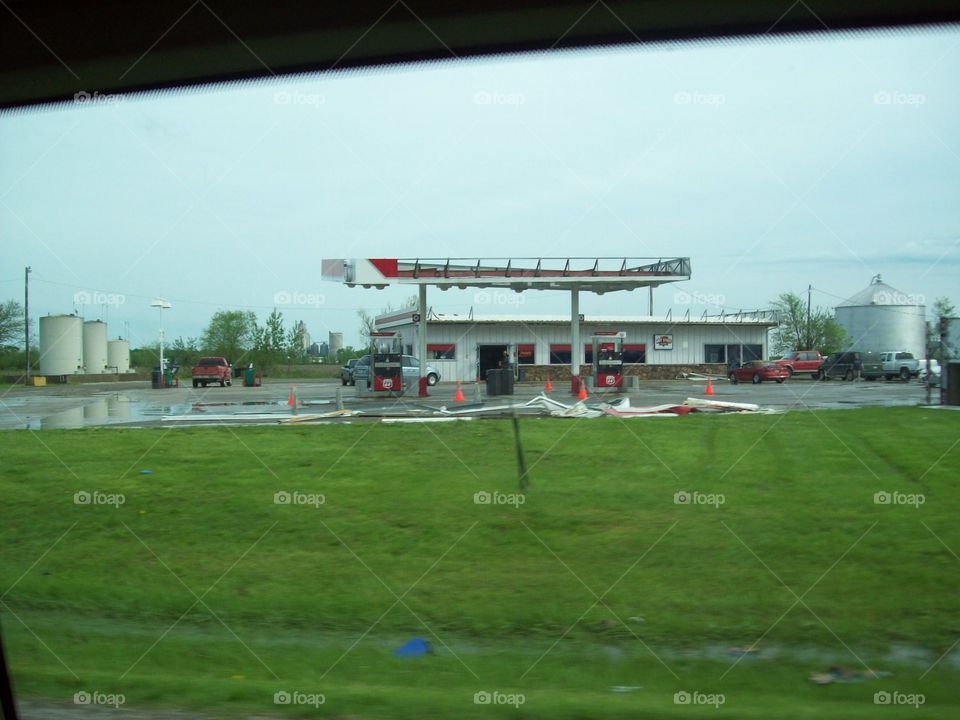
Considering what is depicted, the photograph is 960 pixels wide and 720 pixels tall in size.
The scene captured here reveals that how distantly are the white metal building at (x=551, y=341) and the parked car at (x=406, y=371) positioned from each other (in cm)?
162

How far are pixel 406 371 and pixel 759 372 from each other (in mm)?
14067

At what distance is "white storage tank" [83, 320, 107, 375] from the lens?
33.6m

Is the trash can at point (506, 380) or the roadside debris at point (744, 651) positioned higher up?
the trash can at point (506, 380)

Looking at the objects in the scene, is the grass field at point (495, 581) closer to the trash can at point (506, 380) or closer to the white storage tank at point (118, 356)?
the trash can at point (506, 380)

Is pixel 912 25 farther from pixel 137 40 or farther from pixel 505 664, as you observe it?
pixel 137 40

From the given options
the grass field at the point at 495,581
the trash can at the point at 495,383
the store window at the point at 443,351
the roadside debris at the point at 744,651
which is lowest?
the roadside debris at the point at 744,651

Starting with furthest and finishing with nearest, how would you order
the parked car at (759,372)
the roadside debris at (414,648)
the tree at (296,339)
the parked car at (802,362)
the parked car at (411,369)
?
the parked car at (411,369) < the parked car at (802,362) < the parked car at (759,372) < the tree at (296,339) < the roadside debris at (414,648)

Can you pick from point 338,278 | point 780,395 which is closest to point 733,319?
point 780,395

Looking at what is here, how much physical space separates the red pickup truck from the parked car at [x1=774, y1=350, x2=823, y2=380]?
2245 cm

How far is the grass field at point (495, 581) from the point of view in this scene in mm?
4172

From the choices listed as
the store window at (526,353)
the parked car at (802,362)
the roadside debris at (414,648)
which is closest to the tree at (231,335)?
the store window at (526,353)

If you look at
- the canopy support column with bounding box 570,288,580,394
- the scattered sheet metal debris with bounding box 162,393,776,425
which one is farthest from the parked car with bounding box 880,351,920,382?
the scattered sheet metal debris with bounding box 162,393,776,425

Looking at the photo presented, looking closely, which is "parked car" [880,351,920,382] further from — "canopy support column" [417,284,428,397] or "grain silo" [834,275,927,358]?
"canopy support column" [417,284,428,397]

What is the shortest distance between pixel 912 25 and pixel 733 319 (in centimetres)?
3047
